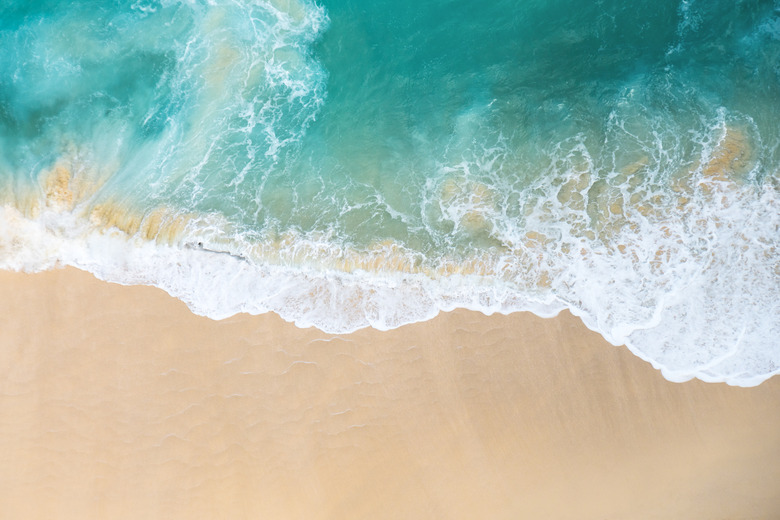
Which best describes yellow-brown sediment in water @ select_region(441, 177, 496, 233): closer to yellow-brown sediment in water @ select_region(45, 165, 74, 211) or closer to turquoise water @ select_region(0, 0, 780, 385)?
turquoise water @ select_region(0, 0, 780, 385)

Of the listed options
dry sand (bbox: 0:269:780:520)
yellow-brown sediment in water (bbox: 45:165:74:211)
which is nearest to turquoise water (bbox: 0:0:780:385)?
yellow-brown sediment in water (bbox: 45:165:74:211)

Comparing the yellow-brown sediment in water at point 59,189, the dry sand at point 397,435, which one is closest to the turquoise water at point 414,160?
the yellow-brown sediment in water at point 59,189

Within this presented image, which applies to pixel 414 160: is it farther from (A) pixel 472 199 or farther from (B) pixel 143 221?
(B) pixel 143 221

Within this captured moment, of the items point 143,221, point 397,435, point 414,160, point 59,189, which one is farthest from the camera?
point 414,160

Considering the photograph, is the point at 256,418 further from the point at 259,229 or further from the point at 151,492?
the point at 259,229

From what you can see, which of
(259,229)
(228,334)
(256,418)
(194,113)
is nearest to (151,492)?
(256,418)

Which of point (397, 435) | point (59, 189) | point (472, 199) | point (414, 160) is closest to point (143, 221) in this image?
point (59, 189)

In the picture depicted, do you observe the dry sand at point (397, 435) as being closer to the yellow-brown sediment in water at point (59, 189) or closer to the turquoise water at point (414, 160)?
the turquoise water at point (414, 160)

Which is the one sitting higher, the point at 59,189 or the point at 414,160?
the point at 59,189
